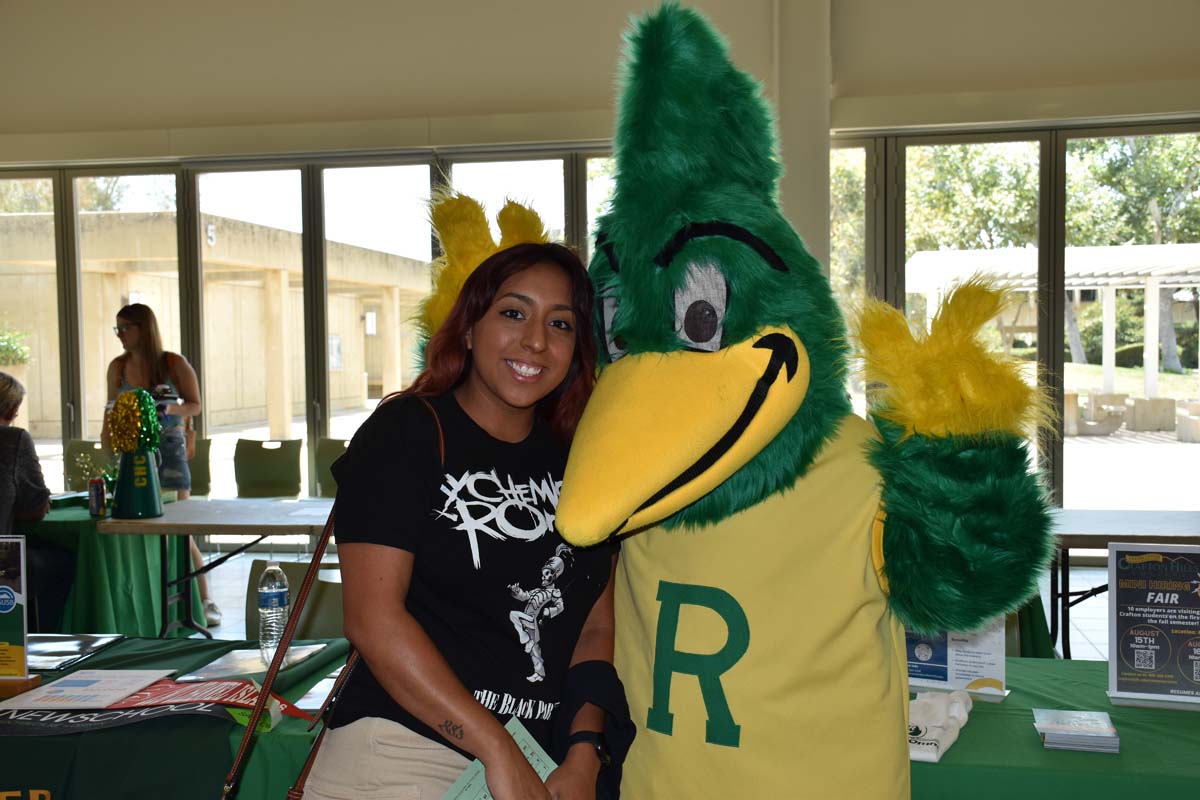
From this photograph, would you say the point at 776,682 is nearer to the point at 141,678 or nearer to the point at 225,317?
the point at 141,678

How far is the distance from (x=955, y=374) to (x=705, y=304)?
30 cm

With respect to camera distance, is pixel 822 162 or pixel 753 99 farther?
pixel 822 162

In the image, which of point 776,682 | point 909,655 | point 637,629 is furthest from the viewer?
point 909,655

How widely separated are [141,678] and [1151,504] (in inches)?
225

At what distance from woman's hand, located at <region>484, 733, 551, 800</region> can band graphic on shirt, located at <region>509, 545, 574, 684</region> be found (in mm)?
109

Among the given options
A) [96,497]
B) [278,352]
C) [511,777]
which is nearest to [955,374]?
[511,777]

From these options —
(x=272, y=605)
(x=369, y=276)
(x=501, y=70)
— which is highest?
(x=501, y=70)

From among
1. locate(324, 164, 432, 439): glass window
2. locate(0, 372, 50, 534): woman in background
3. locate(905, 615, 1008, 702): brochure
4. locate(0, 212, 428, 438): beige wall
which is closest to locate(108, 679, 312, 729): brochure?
locate(905, 615, 1008, 702): brochure

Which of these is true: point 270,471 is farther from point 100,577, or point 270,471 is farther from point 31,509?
point 31,509

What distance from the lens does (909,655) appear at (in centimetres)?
183

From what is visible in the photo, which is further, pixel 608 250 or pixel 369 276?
pixel 369 276

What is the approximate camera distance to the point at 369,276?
20.5ft

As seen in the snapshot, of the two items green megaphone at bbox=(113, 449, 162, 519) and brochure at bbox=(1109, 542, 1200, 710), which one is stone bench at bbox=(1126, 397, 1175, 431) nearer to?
brochure at bbox=(1109, 542, 1200, 710)

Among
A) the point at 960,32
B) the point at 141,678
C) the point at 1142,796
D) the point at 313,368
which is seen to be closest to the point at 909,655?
the point at 1142,796
